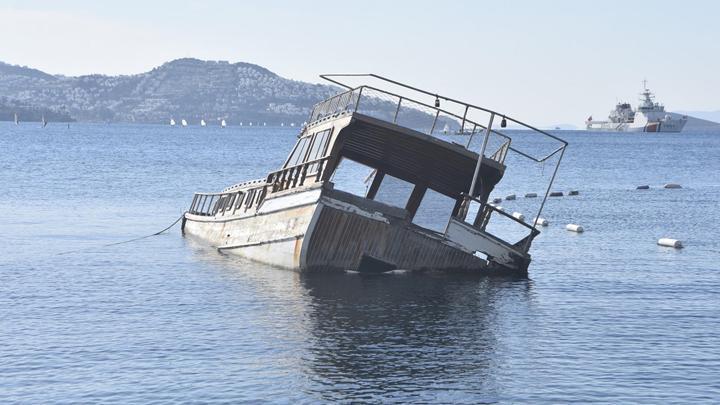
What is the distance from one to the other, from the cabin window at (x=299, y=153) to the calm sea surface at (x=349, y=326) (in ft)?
15.9

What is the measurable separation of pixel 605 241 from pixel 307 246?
71.0 feet

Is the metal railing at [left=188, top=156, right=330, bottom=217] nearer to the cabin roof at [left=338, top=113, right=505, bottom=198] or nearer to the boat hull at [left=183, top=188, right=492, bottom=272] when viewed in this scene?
the boat hull at [left=183, top=188, right=492, bottom=272]

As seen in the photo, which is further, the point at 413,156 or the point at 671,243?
the point at 671,243

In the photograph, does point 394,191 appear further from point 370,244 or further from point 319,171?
point 319,171

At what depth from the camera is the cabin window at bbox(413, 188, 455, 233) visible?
138 ft

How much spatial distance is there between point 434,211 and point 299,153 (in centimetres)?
690

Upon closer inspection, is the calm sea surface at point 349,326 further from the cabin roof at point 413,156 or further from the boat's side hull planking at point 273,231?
the cabin roof at point 413,156

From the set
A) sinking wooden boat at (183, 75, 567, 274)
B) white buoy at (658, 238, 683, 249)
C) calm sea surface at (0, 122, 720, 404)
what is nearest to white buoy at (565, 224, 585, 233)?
calm sea surface at (0, 122, 720, 404)

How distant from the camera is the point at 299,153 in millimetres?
45875

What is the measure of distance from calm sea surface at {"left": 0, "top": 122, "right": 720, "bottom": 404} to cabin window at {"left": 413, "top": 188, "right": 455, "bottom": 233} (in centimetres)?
244

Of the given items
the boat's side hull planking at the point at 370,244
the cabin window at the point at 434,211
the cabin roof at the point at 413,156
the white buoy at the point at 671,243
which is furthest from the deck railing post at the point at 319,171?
the white buoy at the point at 671,243

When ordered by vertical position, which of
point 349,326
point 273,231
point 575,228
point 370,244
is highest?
point 575,228

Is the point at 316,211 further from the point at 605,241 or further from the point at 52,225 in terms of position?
the point at 52,225

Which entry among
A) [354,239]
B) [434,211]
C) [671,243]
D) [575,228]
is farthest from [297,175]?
[575,228]
